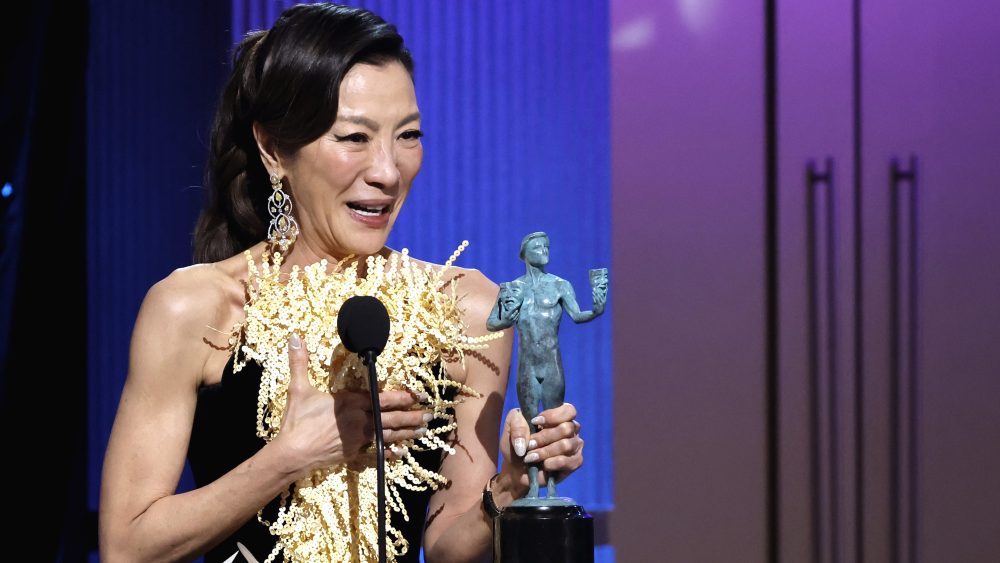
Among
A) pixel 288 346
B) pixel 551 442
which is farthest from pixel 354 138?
pixel 551 442

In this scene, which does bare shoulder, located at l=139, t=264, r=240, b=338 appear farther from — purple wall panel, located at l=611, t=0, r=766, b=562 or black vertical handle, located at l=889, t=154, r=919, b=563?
black vertical handle, located at l=889, t=154, r=919, b=563

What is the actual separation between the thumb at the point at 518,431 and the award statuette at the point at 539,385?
2 cm

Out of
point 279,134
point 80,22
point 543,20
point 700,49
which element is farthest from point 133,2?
point 700,49

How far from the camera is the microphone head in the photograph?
97 cm

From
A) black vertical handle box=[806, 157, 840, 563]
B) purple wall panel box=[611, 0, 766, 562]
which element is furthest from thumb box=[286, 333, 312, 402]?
black vertical handle box=[806, 157, 840, 563]

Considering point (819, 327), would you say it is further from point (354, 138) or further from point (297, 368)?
point (297, 368)

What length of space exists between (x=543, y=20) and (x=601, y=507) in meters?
0.90

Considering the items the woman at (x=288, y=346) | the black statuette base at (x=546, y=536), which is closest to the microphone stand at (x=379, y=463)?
the black statuette base at (x=546, y=536)

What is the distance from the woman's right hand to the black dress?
6.2 inches

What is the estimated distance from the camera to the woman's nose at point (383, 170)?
138 cm

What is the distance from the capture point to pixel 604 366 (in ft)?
7.18

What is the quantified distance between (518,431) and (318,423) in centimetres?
26

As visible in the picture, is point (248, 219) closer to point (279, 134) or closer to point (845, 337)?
point (279, 134)

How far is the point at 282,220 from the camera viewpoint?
1496mm
